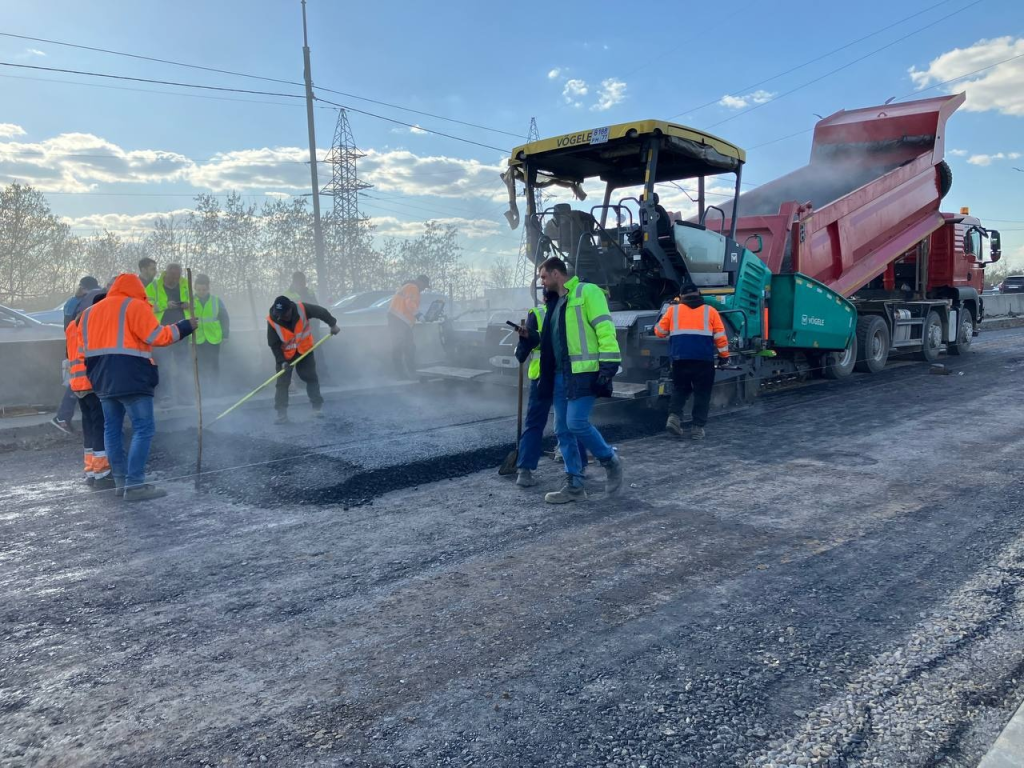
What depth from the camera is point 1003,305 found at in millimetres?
25031

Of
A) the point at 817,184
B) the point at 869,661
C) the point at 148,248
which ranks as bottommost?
the point at 869,661

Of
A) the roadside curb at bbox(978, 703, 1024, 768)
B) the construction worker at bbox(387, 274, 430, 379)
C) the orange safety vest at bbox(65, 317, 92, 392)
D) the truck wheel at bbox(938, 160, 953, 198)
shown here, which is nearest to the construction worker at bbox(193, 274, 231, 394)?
the construction worker at bbox(387, 274, 430, 379)

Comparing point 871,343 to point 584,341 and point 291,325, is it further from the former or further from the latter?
point 291,325

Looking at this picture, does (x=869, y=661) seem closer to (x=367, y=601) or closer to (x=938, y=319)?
(x=367, y=601)

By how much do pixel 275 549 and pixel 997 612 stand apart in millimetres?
3630

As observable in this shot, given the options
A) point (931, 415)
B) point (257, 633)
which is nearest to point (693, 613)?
point (257, 633)

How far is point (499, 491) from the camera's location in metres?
5.36

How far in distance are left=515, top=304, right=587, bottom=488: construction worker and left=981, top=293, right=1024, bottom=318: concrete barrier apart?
23.4 metres

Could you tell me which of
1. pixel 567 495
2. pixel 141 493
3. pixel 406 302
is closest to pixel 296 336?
pixel 406 302

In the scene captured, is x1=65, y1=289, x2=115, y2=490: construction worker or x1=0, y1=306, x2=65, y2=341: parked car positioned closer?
x1=65, y1=289, x2=115, y2=490: construction worker

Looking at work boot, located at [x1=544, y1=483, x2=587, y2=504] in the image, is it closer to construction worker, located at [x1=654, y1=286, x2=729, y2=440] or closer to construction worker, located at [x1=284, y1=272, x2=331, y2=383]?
construction worker, located at [x1=654, y1=286, x2=729, y2=440]

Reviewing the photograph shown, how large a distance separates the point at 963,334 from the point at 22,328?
15.5 m

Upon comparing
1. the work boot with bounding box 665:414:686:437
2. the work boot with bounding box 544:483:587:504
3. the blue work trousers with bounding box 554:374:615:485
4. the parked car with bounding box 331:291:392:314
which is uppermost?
the parked car with bounding box 331:291:392:314

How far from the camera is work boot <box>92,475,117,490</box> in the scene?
573 cm
